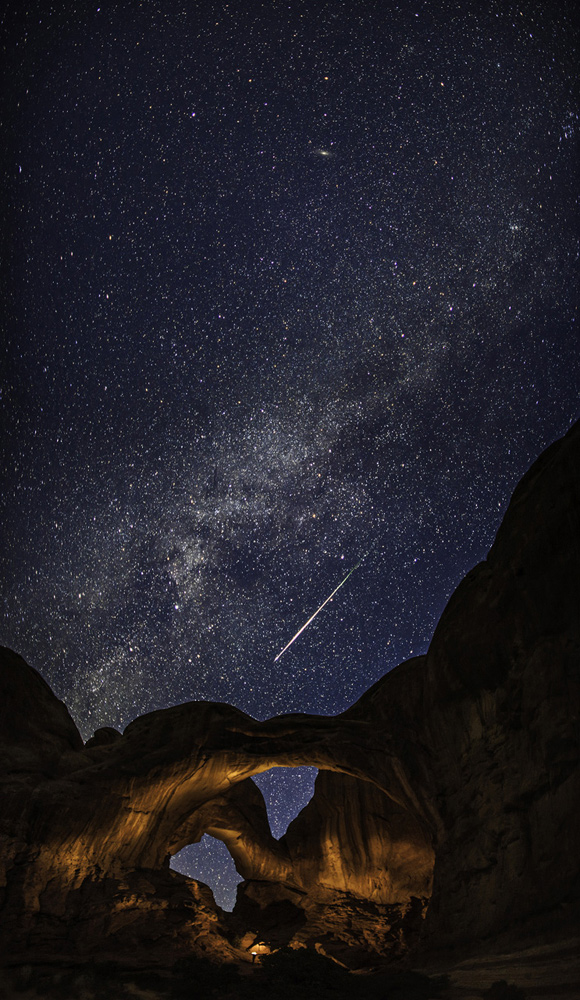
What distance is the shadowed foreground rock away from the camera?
582 inches

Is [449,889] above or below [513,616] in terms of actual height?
below

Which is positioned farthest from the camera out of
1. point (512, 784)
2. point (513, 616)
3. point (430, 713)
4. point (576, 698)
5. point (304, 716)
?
point (304, 716)

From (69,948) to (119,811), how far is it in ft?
14.7

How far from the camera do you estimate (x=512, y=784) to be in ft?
51.0

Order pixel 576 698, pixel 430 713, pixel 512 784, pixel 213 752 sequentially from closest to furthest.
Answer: pixel 576 698 → pixel 512 784 → pixel 430 713 → pixel 213 752

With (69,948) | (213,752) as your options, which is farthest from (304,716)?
(69,948)

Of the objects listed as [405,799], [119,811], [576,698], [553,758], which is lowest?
[119,811]

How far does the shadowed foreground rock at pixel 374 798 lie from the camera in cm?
1478

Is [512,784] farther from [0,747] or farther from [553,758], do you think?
[0,747]

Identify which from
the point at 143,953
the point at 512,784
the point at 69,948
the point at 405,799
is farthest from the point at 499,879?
the point at 69,948

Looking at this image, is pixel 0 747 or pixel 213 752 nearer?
pixel 0 747

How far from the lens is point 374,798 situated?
2856 centimetres

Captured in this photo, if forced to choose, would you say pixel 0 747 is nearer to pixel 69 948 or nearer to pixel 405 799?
pixel 69 948

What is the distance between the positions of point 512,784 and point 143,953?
1180cm
